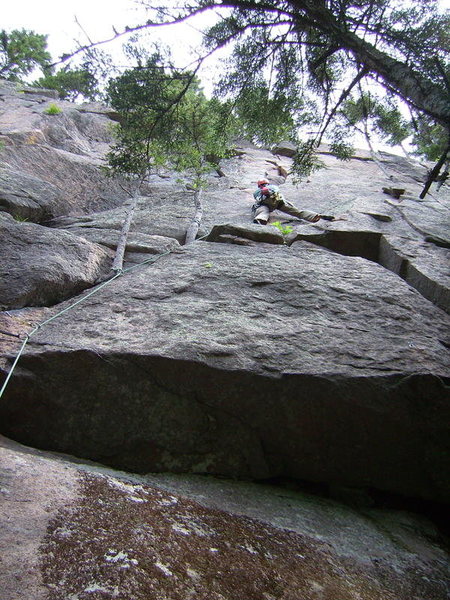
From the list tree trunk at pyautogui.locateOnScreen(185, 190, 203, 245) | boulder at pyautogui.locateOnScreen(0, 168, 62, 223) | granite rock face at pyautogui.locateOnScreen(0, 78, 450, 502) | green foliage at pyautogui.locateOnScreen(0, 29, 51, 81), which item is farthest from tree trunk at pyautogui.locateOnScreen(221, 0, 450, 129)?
green foliage at pyautogui.locateOnScreen(0, 29, 51, 81)

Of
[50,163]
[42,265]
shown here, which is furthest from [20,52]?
[42,265]

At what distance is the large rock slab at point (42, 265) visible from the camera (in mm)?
4844

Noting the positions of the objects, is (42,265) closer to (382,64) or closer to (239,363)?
(239,363)

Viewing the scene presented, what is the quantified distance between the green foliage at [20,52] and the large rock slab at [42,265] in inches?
929

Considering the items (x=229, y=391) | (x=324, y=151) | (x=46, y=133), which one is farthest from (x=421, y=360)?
(x=324, y=151)

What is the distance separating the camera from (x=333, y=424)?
348 centimetres

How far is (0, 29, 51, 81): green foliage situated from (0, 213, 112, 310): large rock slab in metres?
23.6

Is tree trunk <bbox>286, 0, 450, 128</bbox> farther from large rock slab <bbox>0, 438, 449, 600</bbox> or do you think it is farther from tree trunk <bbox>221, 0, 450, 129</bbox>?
large rock slab <bbox>0, 438, 449, 600</bbox>

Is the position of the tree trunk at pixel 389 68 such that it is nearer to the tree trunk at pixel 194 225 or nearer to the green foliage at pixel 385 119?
the green foliage at pixel 385 119

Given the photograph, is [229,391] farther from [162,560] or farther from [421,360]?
[421,360]

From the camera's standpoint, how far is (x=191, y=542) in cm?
228

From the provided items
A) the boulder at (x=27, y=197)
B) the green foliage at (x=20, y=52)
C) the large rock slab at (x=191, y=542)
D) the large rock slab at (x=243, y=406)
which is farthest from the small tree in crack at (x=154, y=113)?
the green foliage at (x=20, y=52)

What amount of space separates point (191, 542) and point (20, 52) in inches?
1213

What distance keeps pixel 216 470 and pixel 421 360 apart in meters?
2.34
